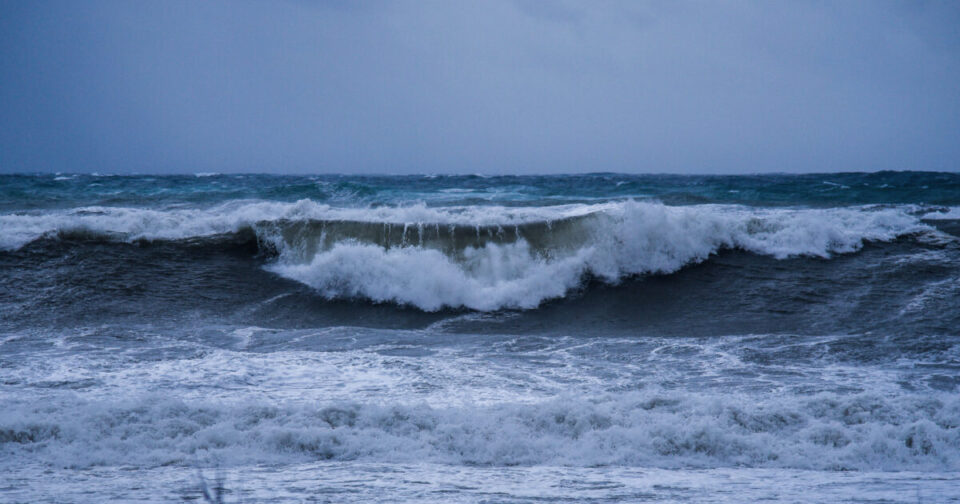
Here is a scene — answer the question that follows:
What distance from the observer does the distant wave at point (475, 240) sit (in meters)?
9.87

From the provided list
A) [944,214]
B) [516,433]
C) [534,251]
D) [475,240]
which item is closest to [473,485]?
[516,433]

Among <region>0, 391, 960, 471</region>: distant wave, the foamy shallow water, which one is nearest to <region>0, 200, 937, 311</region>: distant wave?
<region>0, 391, 960, 471</region>: distant wave

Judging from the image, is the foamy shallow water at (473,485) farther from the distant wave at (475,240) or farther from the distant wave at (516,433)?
the distant wave at (475,240)

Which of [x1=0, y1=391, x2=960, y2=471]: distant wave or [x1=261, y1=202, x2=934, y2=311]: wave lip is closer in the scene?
[x1=0, y1=391, x2=960, y2=471]: distant wave

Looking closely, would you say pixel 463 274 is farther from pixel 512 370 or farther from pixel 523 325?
pixel 512 370

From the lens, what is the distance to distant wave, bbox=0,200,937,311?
9867 mm

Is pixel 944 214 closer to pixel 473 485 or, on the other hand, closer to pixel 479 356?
pixel 479 356

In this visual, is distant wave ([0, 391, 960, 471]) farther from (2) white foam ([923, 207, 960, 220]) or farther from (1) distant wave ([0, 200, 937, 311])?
(2) white foam ([923, 207, 960, 220])

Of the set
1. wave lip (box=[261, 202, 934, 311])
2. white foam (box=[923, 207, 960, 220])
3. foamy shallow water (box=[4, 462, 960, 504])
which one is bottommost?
foamy shallow water (box=[4, 462, 960, 504])

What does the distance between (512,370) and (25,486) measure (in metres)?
3.74

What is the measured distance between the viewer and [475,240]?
36.6ft

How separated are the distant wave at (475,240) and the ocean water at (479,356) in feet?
0.15

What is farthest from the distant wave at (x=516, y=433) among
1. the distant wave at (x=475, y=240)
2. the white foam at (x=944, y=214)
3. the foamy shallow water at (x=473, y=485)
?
the white foam at (x=944, y=214)

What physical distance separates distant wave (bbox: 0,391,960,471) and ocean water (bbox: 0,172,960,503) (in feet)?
0.06
